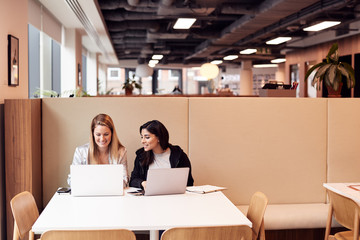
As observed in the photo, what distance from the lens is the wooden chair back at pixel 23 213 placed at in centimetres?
270

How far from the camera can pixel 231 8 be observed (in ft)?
27.2

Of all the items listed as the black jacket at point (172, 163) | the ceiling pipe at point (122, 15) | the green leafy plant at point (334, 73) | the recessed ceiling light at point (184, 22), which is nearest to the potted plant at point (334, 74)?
the green leafy plant at point (334, 73)

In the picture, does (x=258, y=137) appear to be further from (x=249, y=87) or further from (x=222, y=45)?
(x=249, y=87)

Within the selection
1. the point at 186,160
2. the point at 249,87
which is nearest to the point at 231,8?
the point at 186,160

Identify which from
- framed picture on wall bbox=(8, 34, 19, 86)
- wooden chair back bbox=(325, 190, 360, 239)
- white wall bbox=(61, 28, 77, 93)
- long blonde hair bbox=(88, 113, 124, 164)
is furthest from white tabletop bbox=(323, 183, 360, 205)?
white wall bbox=(61, 28, 77, 93)

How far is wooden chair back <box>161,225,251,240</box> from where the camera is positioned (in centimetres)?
219

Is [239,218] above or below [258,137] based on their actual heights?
below

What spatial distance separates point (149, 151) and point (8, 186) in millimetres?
1327

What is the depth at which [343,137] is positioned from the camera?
14.9 ft

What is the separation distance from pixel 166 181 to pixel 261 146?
160 centimetres

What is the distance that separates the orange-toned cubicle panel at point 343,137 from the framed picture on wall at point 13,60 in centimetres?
331

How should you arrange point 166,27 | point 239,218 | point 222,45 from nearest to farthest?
point 239,218
point 166,27
point 222,45

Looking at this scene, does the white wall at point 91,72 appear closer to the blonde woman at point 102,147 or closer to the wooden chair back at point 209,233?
the blonde woman at point 102,147

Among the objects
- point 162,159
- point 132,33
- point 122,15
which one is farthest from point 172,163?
point 132,33
